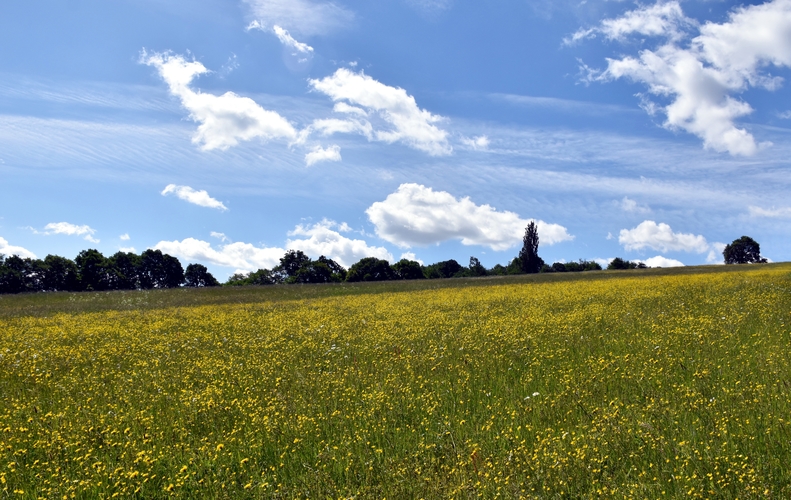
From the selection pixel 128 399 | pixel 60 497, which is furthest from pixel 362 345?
pixel 60 497

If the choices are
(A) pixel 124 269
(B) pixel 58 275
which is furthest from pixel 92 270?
(A) pixel 124 269

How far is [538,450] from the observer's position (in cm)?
517

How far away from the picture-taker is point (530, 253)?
380ft

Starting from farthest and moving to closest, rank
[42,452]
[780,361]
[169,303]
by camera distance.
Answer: [169,303] → [780,361] → [42,452]

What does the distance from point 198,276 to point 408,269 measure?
50128 mm

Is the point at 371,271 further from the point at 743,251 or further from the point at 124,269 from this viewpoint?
the point at 743,251

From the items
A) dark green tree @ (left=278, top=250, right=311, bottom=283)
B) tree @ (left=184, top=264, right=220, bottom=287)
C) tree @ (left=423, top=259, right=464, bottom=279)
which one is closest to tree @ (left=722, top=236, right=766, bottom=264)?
tree @ (left=423, top=259, right=464, bottom=279)

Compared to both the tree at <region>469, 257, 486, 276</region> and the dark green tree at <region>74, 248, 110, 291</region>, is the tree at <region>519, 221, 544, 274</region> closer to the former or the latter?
the tree at <region>469, 257, 486, 276</region>

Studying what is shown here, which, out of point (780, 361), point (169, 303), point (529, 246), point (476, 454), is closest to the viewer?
point (476, 454)

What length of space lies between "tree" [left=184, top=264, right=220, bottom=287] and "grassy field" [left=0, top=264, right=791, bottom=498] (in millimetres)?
103262

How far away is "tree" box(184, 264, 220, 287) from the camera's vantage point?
109 metres

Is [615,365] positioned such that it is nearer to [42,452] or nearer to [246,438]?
[246,438]

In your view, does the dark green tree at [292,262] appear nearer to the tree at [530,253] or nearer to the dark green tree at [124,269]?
the dark green tree at [124,269]

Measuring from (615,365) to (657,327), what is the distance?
10.4 feet
